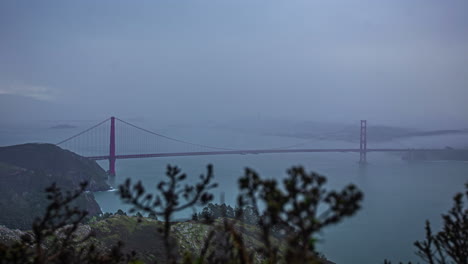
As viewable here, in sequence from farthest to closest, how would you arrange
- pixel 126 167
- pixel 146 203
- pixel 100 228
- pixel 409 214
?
1. pixel 126 167
2. pixel 409 214
3. pixel 100 228
4. pixel 146 203

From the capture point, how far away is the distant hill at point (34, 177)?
667 inches

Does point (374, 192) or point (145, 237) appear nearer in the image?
point (145, 237)

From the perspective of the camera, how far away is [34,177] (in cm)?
2080

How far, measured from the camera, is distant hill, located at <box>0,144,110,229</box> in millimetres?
16953

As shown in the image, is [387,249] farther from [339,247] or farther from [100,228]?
[100,228]

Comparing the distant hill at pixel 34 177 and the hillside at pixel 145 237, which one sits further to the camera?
the distant hill at pixel 34 177

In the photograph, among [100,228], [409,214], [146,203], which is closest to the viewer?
[146,203]

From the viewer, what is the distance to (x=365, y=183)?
87.5 feet

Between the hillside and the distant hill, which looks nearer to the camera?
the hillside

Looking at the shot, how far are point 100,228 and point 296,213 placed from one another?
9536mm

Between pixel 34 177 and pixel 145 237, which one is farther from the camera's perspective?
pixel 34 177

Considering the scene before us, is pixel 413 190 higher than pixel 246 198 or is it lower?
lower

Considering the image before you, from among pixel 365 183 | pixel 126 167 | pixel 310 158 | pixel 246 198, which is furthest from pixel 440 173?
pixel 246 198

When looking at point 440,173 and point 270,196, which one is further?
point 440,173
